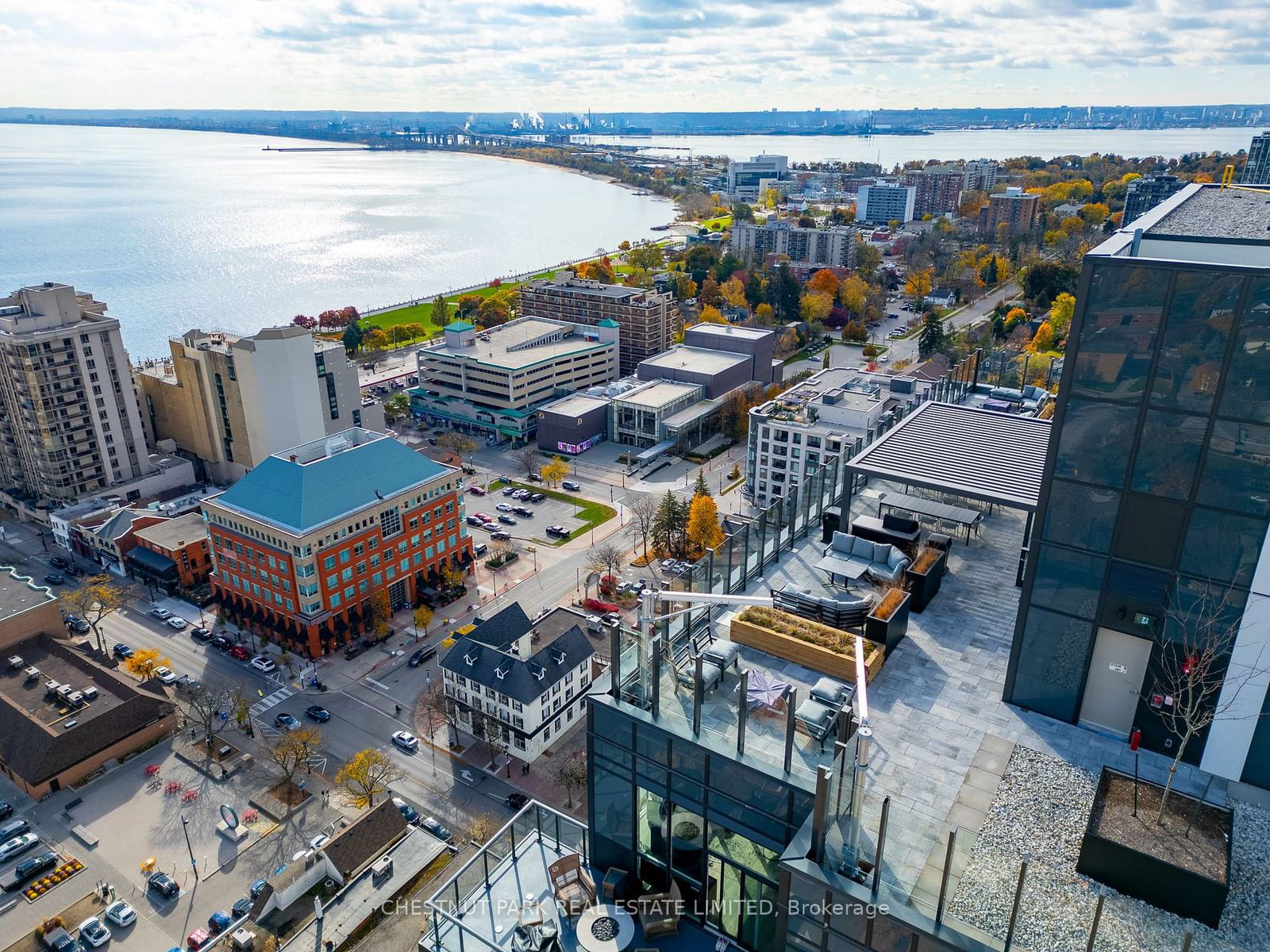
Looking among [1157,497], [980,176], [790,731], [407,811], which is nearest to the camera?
[790,731]

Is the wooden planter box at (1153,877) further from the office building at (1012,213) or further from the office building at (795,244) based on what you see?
the office building at (1012,213)

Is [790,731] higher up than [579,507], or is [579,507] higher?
[790,731]

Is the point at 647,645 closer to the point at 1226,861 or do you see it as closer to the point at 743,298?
the point at 1226,861

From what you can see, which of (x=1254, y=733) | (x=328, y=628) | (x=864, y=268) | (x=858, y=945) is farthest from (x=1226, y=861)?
(x=864, y=268)

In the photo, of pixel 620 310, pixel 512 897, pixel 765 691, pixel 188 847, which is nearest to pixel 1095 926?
pixel 765 691

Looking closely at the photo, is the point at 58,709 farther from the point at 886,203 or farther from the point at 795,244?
the point at 886,203

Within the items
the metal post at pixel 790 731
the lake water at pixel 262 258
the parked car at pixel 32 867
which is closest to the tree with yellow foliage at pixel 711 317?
the lake water at pixel 262 258
